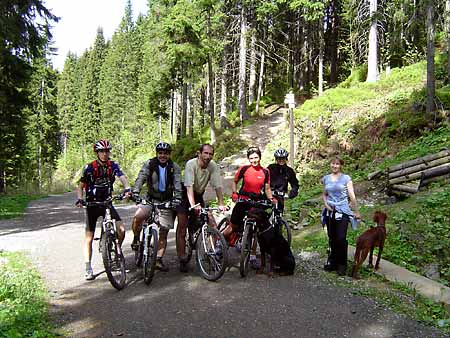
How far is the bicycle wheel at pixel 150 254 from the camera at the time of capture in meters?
A: 6.02

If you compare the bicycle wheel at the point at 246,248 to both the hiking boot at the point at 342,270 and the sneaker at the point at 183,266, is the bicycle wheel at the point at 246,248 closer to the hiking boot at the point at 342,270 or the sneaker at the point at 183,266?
the sneaker at the point at 183,266

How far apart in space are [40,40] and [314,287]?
51.4ft

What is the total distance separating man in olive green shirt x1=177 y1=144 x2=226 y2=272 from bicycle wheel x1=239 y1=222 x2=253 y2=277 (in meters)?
0.56

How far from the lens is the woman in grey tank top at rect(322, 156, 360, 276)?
6652 millimetres

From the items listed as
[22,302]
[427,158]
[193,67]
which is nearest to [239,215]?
[22,302]

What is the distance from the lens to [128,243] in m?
9.63

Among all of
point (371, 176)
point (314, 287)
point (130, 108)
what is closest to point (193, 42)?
point (371, 176)

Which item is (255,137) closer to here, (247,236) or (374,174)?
(374,174)

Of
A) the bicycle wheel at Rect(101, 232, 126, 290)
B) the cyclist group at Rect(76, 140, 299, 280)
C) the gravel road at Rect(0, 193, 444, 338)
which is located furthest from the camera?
the cyclist group at Rect(76, 140, 299, 280)

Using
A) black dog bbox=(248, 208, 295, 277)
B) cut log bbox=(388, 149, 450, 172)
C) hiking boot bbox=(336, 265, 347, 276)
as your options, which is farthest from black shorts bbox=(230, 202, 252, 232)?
cut log bbox=(388, 149, 450, 172)

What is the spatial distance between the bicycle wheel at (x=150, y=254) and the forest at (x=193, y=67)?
11694 millimetres

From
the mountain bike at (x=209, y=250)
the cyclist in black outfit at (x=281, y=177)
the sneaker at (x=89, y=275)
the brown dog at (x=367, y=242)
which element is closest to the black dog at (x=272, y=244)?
the mountain bike at (x=209, y=250)

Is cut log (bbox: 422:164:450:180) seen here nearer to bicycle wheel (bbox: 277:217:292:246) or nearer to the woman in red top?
bicycle wheel (bbox: 277:217:292:246)

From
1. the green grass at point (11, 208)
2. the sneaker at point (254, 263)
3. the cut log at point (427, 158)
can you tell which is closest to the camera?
the sneaker at point (254, 263)
